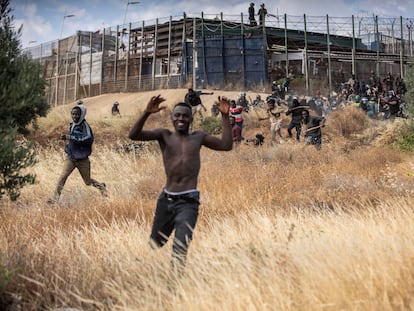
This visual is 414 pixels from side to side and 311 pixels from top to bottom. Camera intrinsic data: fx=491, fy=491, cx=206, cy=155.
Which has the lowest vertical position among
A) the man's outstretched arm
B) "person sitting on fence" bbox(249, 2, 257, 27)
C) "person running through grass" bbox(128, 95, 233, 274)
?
"person running through grass" bbox(128, 95, 233, 274)

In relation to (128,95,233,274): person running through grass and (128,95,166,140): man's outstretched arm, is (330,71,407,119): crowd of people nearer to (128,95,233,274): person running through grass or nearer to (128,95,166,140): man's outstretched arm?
(128,95,233,274): person running through grass

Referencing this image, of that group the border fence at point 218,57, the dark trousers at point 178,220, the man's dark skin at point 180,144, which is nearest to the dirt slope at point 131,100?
the border fence at point 218,57

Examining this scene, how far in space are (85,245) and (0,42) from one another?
7.20 feet

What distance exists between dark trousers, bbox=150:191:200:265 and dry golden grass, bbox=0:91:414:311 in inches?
6.2

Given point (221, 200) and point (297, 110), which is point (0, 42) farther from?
point (297, 110)

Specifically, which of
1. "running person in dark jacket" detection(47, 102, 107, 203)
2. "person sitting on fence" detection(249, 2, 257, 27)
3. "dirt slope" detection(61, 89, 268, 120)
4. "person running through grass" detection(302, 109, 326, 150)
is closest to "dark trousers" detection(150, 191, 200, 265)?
"running person in dark jacket" detection(47, 102, 107, 203)

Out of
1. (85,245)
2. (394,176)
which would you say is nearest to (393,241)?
(85,245)

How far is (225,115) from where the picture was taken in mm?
4445

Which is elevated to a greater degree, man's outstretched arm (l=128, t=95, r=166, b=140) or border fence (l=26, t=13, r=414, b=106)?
border fence (l=26, t=13, r=414, b=106)

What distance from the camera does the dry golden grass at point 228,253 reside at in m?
3.33

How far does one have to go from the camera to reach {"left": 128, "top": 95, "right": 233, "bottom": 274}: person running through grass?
4039 millimetres

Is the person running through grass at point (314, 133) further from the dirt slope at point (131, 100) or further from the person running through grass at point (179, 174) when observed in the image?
the dirt slope at point (131, 100)

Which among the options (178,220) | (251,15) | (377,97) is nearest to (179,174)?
(178,220)

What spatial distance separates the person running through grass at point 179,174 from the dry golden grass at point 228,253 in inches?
9.4
